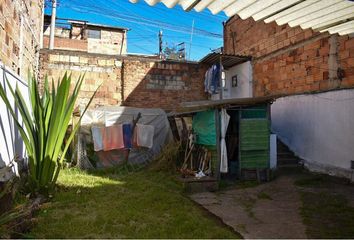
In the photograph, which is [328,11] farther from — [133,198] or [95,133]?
[95,133]

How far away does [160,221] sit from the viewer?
4.37m

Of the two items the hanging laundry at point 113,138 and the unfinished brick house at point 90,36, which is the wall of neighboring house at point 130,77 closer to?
the hanging laundry at point 113,138

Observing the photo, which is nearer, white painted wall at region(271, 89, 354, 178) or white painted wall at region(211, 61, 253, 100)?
white painted wall at region(271, 89, 354, 178)

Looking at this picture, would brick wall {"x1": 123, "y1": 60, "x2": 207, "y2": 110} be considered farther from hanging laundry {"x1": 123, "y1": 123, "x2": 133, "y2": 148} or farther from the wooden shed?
the wooden shed

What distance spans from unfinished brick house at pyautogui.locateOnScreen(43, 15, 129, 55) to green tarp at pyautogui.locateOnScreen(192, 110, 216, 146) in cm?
1577

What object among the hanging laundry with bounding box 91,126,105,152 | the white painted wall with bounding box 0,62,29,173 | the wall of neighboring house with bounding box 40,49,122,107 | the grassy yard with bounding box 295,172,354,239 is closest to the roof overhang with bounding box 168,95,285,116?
the grassy yard with bounding box 295,172,354,239

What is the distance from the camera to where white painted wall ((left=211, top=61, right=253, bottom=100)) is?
11680 mm

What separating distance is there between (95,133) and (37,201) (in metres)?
4.01

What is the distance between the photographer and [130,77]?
1168 cm

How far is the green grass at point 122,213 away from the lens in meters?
3.91

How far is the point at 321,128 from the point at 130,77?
6.63 meters

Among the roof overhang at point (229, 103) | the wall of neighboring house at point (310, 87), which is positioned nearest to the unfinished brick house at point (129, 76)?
the wall of neighboring house at point (310, 87)

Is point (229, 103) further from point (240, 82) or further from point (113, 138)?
point (240, 82)

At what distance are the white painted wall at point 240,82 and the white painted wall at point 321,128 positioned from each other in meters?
1.91
